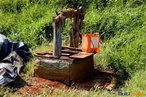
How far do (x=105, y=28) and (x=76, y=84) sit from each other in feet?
6.73

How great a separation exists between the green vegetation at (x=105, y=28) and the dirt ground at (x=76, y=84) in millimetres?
228

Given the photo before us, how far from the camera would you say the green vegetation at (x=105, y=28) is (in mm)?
5848

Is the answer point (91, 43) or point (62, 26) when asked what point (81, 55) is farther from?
point (62, 26)

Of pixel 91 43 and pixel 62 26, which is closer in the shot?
pixel 62 26

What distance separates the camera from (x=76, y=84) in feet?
18.4

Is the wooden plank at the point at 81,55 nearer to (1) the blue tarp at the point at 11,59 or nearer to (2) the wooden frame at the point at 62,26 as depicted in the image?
(2) the wooden frame at the point at 62,26

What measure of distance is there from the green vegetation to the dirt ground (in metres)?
0.23

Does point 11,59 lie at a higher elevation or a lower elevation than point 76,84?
higher

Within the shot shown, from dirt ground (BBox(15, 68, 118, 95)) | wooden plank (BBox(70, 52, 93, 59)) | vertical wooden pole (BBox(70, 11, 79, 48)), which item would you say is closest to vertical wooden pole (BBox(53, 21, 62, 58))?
wooden plank (BBox(70, 52, 93, 59))

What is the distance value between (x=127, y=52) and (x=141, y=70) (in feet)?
1.97

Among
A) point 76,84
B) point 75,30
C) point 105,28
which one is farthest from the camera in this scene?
point 105,28

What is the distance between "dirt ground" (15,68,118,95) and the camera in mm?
5391

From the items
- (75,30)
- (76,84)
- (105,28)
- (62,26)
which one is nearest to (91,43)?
(75,30)

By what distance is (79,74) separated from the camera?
18.9 ft
